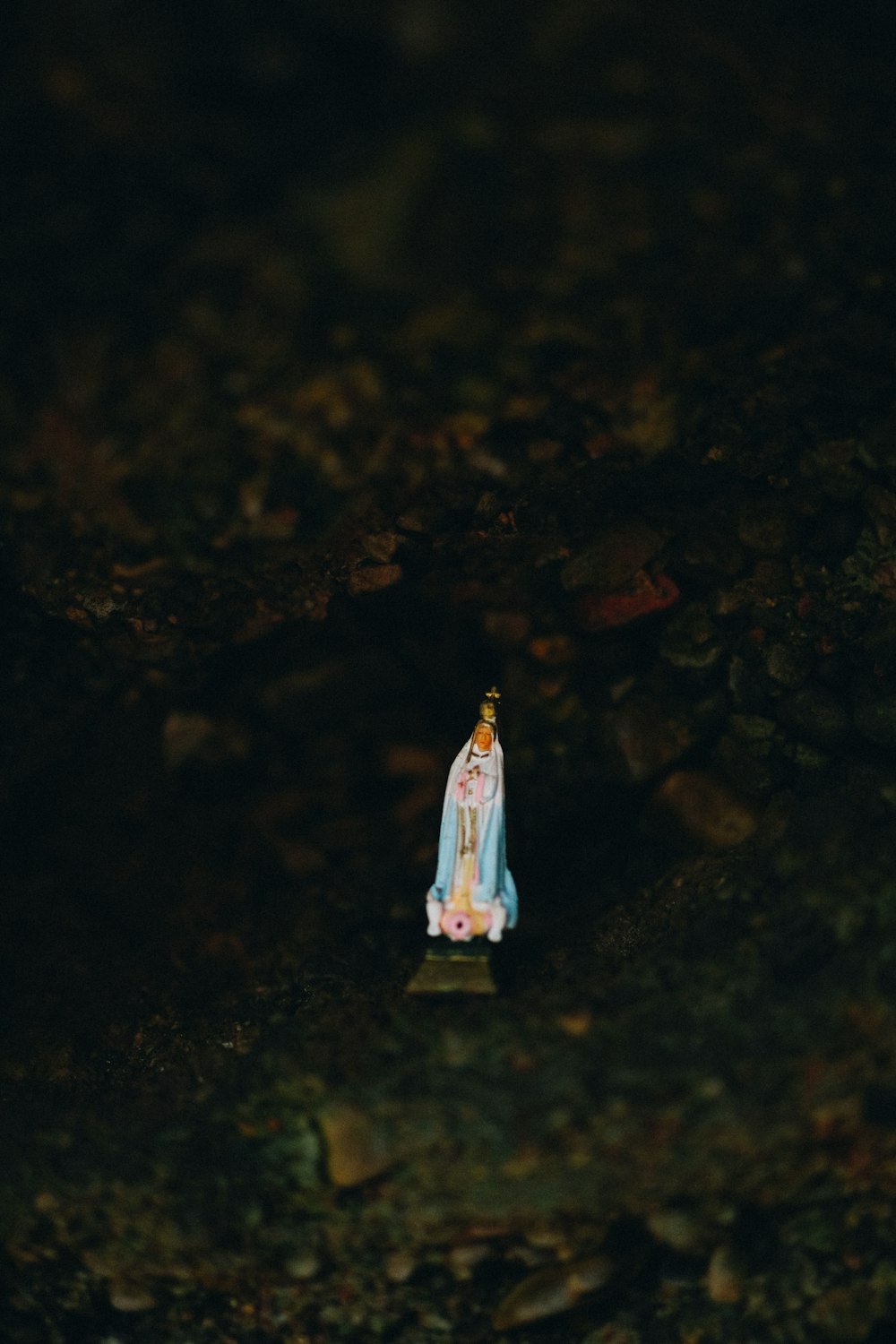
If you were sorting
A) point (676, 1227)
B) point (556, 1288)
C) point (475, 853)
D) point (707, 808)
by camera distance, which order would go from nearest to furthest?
point (676, 1227)
point (556, 1288)
point (475, 853)
point (707, 808)

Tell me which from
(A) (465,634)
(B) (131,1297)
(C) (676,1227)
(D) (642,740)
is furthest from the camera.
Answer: (A) (465,634)

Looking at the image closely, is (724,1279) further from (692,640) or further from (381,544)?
(381,544)

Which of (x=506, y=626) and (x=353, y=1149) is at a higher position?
(x=506, y=626)

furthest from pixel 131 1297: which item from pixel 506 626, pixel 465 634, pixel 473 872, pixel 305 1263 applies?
pixel 506 626

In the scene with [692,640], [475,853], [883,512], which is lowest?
[475,853]

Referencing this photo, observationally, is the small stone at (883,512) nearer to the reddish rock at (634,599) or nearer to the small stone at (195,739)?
the reddish rock at (634,599)

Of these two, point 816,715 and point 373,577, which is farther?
point 373,577

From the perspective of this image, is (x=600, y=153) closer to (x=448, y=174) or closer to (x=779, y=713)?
(x=448, y=174)
